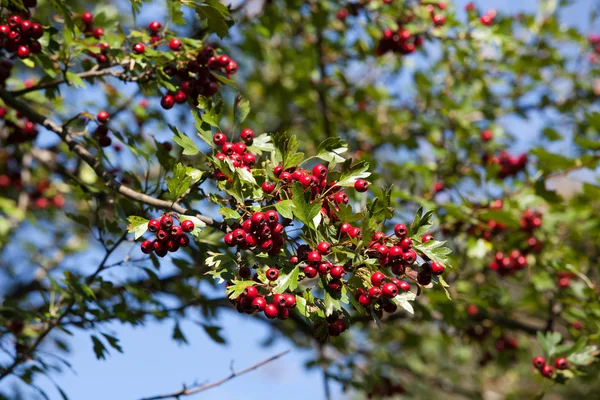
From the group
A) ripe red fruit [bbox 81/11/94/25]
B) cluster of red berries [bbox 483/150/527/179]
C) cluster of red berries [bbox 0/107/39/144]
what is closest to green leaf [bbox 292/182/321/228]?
ripe red fruit [bbox 81/11/94/25]

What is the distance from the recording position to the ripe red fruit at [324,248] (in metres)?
2.09

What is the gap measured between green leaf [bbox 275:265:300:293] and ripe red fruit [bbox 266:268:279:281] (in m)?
0.03

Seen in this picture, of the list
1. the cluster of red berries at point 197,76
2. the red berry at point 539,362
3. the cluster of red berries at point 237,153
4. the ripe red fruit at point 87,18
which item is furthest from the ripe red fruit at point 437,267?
the ripe red fruit at point 87,18

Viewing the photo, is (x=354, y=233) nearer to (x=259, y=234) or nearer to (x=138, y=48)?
(x=259, y=234)

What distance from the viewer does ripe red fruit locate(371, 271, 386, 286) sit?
206 cm

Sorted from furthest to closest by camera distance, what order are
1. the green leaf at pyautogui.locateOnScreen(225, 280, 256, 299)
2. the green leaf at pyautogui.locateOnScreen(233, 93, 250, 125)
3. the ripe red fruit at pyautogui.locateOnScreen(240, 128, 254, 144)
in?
the green leaf at pyautogui.locateOnScreen(233, 93, 250, 125)
the ripe red fruit at pyautogui.locateOnScreen(240, 128, 254, 144)
the green leaf at pyautogui.locateOnScreen(225, 280, 256, 299)

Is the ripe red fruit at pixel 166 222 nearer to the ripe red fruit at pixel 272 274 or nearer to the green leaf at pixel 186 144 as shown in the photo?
the green leaf at pixel 186 144

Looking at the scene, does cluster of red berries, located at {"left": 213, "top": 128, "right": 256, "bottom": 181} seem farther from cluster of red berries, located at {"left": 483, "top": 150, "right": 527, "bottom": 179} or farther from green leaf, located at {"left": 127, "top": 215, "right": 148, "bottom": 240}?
cluster of red berries, located at {"left": 483, "top": 150, "right": 527, "bottom": 179}

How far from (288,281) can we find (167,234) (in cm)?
51

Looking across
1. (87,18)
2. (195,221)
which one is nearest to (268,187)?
(195,221)

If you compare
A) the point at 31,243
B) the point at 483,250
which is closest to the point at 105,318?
the point at 483,250

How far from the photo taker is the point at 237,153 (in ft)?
7.75

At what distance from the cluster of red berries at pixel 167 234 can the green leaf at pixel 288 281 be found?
1.36 ft

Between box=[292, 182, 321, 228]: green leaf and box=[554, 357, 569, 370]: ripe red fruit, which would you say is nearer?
box=[292, 182, 321, 228]: green leaf
